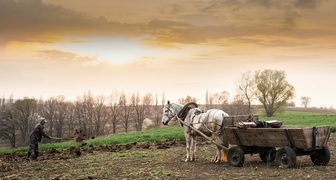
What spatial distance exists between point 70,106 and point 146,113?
15737 millimetres

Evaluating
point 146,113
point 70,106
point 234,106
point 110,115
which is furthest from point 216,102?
point 70,106

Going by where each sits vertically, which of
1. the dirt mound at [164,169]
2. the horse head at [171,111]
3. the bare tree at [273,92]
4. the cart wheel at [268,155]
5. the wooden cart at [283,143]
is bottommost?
the dirt mound at [164,169]

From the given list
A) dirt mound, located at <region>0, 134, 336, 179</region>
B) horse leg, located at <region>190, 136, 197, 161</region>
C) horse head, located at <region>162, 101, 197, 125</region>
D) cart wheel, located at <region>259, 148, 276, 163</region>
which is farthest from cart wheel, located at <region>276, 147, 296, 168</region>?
horse head, located at <region>162, 101, 197, 125</region>

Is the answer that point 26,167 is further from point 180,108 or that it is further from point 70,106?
point 70,106

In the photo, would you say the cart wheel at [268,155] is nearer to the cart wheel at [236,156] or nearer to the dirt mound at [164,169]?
the dirt mound at [164,169]

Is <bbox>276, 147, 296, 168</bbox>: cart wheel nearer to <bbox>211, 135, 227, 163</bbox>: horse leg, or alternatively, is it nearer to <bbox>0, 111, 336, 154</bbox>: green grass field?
<bbox>211, 135, 227, 163</bbox>: horse leg

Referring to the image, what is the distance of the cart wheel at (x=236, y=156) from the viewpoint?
13.3 meters

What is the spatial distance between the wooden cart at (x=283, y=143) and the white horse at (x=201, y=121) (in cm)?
79

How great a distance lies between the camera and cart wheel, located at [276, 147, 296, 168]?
38.9ft

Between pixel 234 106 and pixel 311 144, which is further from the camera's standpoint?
pixel 234 106

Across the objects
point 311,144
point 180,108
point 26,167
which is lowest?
point 26,167

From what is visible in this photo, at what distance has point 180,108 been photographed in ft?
55.0

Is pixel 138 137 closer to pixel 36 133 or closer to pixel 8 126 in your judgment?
pixel 36 133

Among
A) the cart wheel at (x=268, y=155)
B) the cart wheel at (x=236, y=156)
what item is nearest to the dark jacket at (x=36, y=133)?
the cart wheel at (x=236, y=156)
